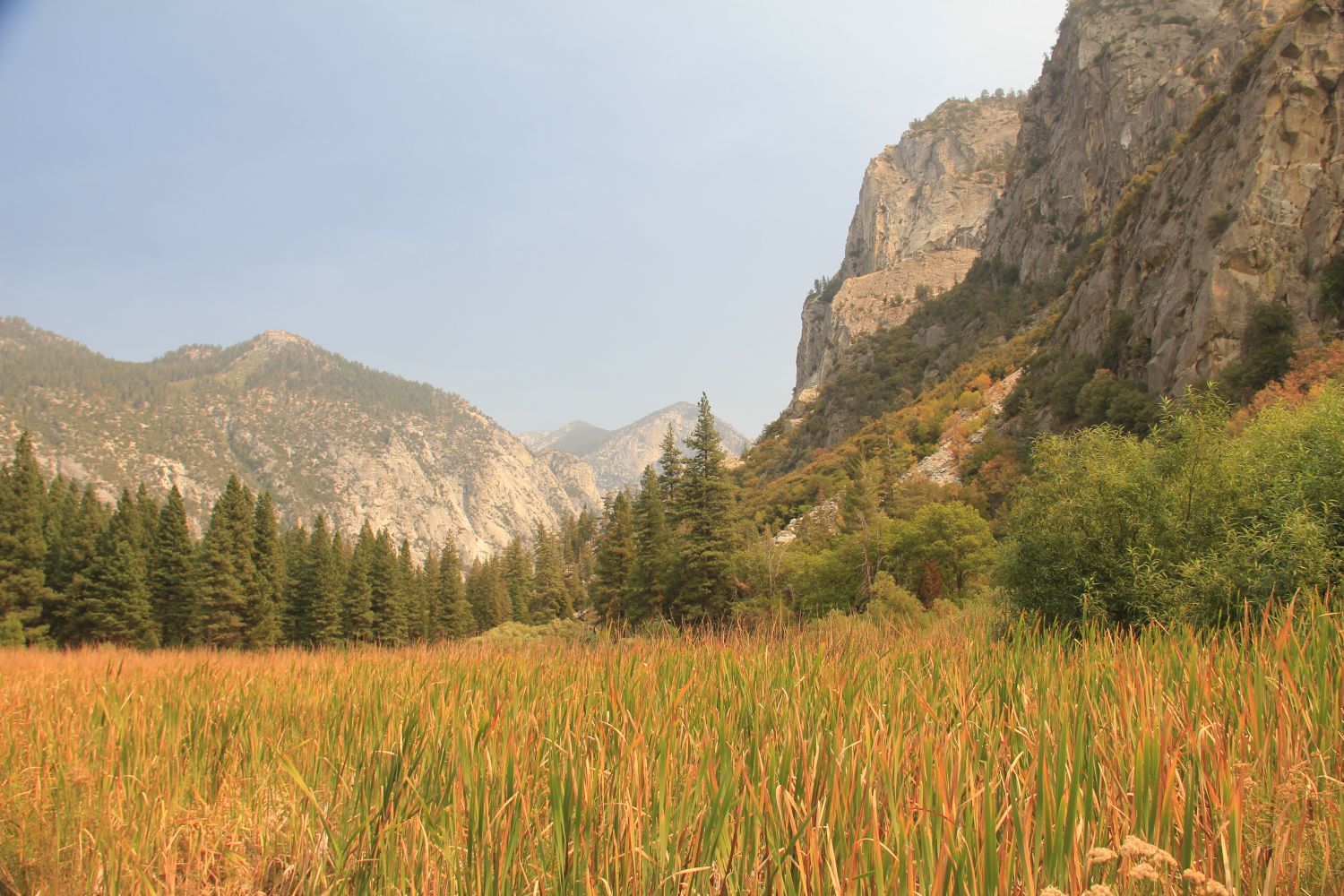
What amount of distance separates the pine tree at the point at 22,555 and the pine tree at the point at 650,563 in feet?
110

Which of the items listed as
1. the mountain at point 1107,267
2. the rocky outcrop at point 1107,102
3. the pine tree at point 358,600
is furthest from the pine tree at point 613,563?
the rocky outcrop at point 1107,102

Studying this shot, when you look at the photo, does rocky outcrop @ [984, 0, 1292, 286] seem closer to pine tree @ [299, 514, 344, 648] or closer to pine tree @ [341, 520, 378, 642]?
pine tree @ [341, 520, 378, 642]

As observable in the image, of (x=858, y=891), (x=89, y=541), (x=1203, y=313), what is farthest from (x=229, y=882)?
(x=89, y=541)

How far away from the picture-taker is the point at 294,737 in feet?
11.7

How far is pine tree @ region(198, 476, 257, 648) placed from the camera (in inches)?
1708

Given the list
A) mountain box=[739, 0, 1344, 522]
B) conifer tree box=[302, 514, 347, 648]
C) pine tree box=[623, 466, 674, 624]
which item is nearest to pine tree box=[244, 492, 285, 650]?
conifer tree box=[302, 514, 347, 648]

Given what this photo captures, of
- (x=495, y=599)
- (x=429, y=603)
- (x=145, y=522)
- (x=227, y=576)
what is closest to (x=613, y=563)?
(x=227, y=576)

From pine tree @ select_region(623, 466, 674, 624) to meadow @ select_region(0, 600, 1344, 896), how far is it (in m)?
33.7

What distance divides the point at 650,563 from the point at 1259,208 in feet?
107

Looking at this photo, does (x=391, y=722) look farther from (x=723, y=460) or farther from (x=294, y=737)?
(x=723, y=460)

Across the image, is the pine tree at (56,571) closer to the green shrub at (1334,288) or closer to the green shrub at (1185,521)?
the green shrub at (1185,521)

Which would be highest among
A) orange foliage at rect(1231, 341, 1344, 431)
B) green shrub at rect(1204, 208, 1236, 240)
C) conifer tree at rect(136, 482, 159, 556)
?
green shrub at rect(1204, 208, 1236, 240)

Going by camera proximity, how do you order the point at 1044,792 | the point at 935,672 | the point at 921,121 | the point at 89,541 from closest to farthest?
the point at 1044,792 < the point at 935,672 < the point at 89,541 < the point at 921,121

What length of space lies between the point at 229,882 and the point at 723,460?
1362 inches
